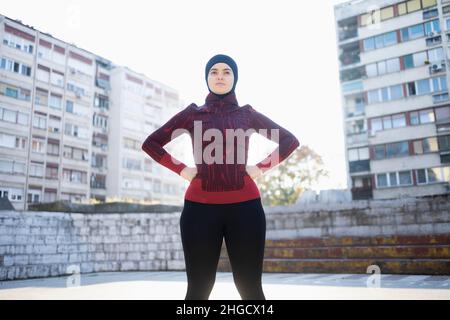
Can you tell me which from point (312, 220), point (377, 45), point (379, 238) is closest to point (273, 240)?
point (312, 220)

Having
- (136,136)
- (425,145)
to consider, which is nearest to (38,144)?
(136,136)

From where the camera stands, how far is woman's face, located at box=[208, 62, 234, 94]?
2783 mm

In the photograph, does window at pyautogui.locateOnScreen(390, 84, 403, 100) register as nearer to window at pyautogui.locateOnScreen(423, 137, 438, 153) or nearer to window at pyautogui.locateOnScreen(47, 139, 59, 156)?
window at pyautogui.locateOnScreen(423, 137, 438, 153)

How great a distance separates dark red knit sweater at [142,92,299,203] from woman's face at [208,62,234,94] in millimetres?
52

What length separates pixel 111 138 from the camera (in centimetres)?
4288

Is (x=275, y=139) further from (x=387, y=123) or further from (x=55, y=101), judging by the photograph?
(x=55, y=101)

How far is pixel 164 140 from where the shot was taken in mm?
2828

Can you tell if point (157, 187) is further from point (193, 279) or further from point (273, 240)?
point (193, 279)

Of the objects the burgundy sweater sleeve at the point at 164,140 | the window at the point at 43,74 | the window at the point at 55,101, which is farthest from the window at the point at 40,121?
the burgundy sweater sleeve at the point at 164,140

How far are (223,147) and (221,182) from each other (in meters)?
0.23

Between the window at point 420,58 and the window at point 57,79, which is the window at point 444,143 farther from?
the window at point 57,79

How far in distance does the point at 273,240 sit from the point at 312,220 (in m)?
1.28
